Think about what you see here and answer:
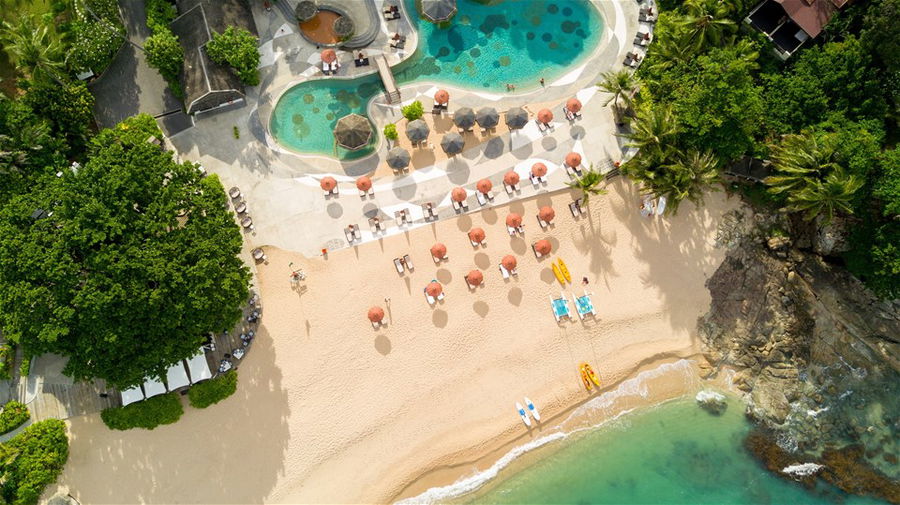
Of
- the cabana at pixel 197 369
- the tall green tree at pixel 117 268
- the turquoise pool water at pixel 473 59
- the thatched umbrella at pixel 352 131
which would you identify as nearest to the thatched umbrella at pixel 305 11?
the turquoise pool water at pixel 473 59

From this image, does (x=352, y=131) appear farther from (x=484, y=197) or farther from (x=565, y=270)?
(x=565, y=270)

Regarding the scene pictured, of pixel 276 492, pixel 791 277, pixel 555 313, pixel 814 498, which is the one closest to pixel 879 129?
pixel 791 277

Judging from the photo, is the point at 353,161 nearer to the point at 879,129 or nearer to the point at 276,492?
the point at 276,492

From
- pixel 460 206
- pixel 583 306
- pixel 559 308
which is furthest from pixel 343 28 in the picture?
pixel 583 306

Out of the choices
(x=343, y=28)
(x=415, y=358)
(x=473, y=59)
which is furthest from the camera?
(x=473, y=59)

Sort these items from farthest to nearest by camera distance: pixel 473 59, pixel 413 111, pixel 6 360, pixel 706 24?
pixel 473 59 < pixel 413 111 < pixel 706 24 < pixel 6 360

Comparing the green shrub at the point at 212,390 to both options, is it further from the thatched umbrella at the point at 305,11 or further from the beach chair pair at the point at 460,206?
the thatched umbrella at the point at 305,11
